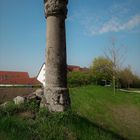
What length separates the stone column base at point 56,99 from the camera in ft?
20.7

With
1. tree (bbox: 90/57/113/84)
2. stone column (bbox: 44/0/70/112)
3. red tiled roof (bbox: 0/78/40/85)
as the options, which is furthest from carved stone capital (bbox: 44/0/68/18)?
red tiled roof (bbox: 0/78/40/85)

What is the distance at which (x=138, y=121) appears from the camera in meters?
13.6

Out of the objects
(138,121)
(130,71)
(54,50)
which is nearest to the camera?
(54,50)

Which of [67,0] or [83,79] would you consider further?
[83,79]

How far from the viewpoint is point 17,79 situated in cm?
5884

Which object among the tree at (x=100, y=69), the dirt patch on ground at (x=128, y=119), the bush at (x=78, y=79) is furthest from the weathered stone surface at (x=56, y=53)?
the tree at (x=100, y=69)

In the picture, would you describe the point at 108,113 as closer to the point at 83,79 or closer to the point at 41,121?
the point at 41,121

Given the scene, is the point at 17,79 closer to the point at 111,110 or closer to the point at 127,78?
the point at 127,78

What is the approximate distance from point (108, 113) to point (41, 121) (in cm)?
967

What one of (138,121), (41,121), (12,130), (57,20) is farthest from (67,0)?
(138,121)

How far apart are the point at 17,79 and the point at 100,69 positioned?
2271 cm

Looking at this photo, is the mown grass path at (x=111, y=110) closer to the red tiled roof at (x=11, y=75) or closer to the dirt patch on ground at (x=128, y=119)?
the dirt patch on ground at (x=128, y=119)

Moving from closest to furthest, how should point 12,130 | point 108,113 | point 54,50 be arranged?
1. point 12,130
2. point 54,50
3. point 108,113

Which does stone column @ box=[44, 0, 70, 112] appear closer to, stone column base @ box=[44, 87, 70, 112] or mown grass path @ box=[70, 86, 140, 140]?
stone column base @ box=[44, 87, 70, 112]
